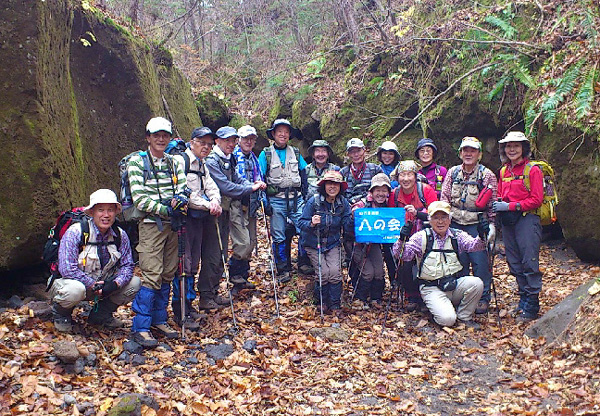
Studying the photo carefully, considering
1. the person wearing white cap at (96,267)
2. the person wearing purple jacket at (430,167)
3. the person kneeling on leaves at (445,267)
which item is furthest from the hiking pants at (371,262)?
the person wearing white cap at (96,267)

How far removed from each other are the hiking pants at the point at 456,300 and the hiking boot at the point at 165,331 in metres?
3.81

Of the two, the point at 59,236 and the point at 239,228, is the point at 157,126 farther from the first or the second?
the point at 239,228

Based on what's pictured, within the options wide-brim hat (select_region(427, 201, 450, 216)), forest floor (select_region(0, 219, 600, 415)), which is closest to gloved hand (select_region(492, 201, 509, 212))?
wide-brim hat (select_region(427, 201, 450, 216))

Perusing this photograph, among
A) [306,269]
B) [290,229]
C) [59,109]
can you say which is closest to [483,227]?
[306,269]

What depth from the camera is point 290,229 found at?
8.97 metres

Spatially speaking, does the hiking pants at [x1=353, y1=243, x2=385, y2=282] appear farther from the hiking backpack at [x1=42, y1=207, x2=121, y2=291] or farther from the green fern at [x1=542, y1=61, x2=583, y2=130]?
the hiking backpack at [x1=42, y1=207, x2=121, y2=291]

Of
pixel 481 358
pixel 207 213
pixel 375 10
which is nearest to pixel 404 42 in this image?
pixel 375 10

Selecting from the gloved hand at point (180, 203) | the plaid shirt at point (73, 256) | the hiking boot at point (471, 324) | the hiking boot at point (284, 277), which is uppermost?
the gloved hand at point (180, 203)

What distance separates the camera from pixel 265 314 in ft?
25.3

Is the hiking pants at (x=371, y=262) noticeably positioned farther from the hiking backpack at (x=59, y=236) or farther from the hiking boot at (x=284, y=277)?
the hiking backpack at (x=59, y=236)

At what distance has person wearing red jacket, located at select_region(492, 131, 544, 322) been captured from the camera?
695cm

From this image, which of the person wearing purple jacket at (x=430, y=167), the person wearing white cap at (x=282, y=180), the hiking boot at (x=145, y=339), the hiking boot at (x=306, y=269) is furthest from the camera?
the hiking boot at (x=306, y=269)

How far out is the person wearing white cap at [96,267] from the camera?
551 centimetres

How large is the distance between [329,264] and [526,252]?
9.93 feet
